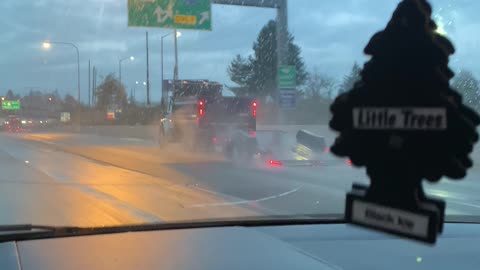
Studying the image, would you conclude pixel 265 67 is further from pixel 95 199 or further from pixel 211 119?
pixel 95 199

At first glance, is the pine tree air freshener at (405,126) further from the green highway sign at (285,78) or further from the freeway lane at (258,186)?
the green highway sign at (285,78)

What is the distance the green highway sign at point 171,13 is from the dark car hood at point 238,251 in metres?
20.3

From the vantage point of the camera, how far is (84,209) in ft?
30.8

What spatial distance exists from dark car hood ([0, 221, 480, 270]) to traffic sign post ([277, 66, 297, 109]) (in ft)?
61.3

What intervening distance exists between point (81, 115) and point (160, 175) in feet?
232

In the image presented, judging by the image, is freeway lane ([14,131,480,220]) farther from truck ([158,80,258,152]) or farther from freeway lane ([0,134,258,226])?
truck ([158,80,258,152])

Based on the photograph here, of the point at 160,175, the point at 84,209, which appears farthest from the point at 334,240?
the point at 160,175

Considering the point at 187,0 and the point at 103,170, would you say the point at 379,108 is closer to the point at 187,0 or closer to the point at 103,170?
the point at 103,170

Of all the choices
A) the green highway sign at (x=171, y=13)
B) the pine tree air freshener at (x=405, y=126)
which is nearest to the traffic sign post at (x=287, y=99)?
the green highway sign at (x=171, y=13)

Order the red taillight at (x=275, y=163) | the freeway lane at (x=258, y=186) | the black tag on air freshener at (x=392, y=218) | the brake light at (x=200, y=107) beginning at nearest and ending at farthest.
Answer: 1. the black tag on air freshener at (x=392, y=218)
2. the freeway lane at (x=258, y=186)
3. the red taillight at (x=275, y=163)
4. the brake light at (x=200, y=107)

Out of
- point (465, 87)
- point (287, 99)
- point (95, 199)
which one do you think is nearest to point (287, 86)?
point (287, 99)

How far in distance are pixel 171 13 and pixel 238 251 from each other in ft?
69.9

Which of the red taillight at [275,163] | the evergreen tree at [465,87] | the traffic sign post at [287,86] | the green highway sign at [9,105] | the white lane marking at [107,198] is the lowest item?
Answer: the red taillight at [275,163]

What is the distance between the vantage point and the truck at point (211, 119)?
20.4 metres
